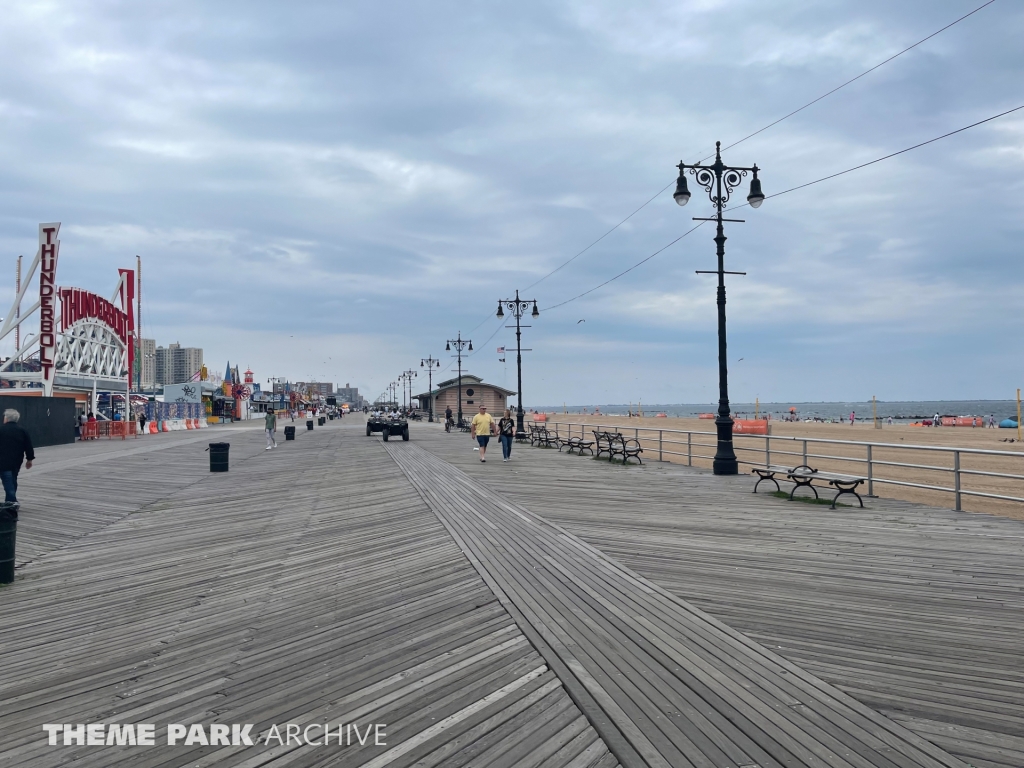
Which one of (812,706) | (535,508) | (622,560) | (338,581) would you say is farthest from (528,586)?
(535,508)

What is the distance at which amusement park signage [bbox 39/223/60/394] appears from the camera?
32.2 metres

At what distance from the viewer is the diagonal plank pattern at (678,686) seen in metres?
3.44

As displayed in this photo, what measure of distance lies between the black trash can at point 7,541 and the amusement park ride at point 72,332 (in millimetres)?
30162

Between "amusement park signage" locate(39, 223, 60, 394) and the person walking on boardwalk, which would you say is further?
"amusement park signage" locate(39, 223, 60, 394)

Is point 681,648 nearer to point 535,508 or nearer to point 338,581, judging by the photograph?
point 338,581

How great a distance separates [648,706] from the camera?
3943mm

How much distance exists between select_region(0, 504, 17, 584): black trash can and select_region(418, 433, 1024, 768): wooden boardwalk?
254 inches

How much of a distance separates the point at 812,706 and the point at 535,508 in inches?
292

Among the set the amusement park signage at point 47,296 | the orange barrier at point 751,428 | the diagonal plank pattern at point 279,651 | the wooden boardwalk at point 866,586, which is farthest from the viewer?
the orange barrier at point 751,428

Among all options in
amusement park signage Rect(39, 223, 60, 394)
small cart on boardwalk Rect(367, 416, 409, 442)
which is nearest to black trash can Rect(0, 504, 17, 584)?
small cart on boardwalk Rect(367, 416, 409, 442)

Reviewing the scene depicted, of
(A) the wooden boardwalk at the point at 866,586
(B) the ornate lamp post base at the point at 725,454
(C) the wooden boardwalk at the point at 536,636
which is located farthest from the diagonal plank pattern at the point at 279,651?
(B) the ornate lamp post base at the point at 725,454

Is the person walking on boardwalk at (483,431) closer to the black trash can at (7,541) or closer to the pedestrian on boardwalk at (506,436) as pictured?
the pedestrian on boardwalk at (506,436)

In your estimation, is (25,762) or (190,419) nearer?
(25,762)

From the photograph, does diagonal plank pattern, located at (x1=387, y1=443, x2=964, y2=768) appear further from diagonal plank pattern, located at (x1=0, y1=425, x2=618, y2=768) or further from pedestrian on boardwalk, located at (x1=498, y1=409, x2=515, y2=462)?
pedestrian on boardwalk, located at (x1=498, y1=409, x2=515, y2=462)
